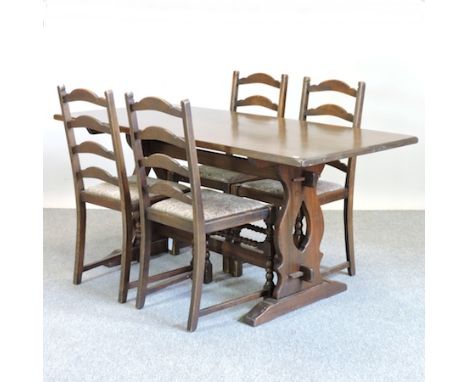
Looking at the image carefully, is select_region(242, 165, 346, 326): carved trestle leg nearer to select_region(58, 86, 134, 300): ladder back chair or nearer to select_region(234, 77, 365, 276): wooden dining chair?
select_region(234, 77, 365, 276): wooden dining chair

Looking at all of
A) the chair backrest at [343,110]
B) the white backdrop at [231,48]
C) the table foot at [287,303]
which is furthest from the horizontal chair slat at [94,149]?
the white backdrop at [231,48]

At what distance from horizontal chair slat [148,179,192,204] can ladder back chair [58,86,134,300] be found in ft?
0.64

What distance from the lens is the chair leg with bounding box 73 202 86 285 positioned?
3570 mm

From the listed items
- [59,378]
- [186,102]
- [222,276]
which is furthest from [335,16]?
[59,378]

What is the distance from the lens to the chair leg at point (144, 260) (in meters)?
3.23

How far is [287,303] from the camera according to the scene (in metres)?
3.20

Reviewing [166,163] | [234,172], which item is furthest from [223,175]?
[166,163]

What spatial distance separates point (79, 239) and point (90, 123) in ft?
2.05

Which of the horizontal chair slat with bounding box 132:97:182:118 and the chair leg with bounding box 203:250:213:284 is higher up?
the horizontal chair slat with bounding box 132:97:182:118

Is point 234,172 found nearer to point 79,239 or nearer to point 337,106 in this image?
point 337,106

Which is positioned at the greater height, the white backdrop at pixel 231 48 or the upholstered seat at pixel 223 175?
the white backdrop at pixel 231 48

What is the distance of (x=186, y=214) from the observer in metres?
3.03

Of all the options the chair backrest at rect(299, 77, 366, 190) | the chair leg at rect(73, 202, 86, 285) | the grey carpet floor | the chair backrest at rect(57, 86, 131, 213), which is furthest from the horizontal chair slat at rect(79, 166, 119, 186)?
the chair backrest at rect(299, 77, 366, 190)

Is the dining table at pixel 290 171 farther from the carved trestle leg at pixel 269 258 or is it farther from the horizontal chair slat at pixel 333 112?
the horizontal chair slat at pixel 333 112
